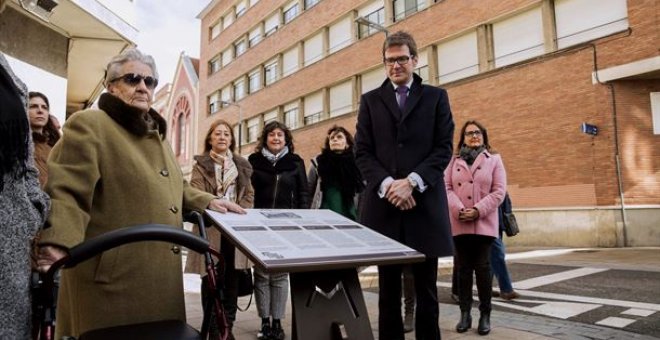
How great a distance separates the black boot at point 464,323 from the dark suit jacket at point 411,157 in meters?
1.71

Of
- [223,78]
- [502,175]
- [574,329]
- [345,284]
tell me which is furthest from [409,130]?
[223,78]

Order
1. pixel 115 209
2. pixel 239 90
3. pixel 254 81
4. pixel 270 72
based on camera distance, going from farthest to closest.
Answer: pixel 239 90, pixel 254 81, pixel 270 72, pixel 115 209

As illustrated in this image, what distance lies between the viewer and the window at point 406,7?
19.9 metres

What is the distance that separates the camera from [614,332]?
168 inches

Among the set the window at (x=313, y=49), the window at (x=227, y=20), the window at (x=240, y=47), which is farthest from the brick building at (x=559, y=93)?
the window at (x=227, y=20)

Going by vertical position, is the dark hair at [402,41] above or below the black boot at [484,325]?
above

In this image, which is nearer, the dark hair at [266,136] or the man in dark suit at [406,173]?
the man in dark suit at [406,173]

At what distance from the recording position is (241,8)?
34312 mm

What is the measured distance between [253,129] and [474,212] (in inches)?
1119

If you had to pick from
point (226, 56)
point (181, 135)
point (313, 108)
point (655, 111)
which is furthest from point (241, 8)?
point (655, 111)

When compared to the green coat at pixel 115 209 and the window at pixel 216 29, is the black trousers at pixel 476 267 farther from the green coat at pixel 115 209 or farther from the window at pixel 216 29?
the window at pixel 216 29

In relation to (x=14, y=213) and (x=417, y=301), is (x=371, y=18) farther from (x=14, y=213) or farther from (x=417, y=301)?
(x=14, y=213)

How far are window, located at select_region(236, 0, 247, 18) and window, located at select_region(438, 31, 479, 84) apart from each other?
19.1 metres

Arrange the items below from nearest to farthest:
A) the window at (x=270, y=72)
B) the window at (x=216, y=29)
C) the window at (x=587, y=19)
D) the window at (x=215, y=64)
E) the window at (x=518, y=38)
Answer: the window at (x=587, y=19) → the window at (x=518, y=38) → the window at (x=270, y=72) → the window at (x=215, y=64) → the window at (x=216, y=29)
